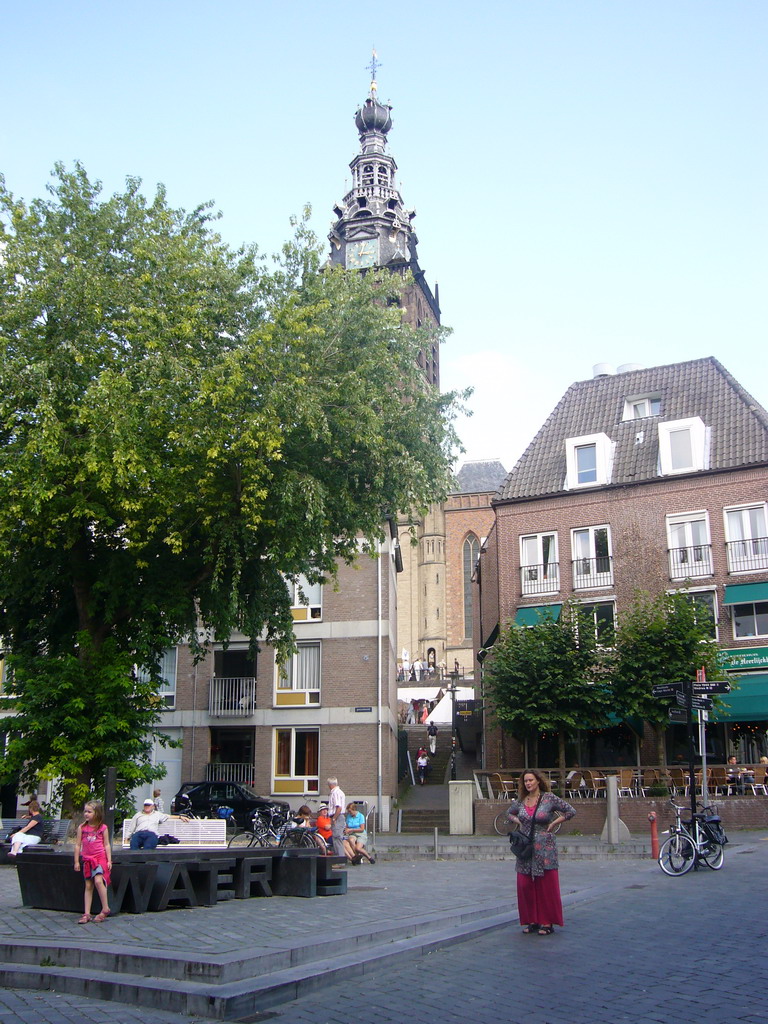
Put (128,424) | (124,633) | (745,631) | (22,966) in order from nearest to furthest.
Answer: (22,966) → (128,424) → (124,633) → (745,631)

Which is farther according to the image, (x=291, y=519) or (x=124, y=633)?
(x=124, y=633)

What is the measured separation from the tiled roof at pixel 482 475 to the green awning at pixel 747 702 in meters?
53.7

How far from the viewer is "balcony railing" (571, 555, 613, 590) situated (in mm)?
33500

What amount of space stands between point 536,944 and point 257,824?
14.7 metres

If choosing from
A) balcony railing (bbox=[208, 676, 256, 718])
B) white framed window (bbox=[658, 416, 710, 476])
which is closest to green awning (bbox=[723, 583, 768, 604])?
white framed window (bbox=[658, 416, 710, 476])

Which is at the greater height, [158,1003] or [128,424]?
[128,424]

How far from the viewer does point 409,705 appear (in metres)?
52.0

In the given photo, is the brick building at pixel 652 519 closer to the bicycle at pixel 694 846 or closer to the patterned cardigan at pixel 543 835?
the bicycle at pixel 694 846

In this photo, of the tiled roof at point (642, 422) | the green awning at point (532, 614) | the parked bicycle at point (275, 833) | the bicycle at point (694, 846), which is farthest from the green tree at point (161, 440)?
the tiled roof at point (642, 422)

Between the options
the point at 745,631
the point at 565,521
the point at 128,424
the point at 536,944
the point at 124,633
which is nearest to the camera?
the point at 536,944

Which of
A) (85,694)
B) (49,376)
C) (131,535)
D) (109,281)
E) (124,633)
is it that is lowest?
(85,694)

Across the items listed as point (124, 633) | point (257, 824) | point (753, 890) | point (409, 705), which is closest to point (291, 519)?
point (124, 633)

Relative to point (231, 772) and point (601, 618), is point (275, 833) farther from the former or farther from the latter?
point (601, 618)

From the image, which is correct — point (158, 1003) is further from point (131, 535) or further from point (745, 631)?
point (745, 631)
